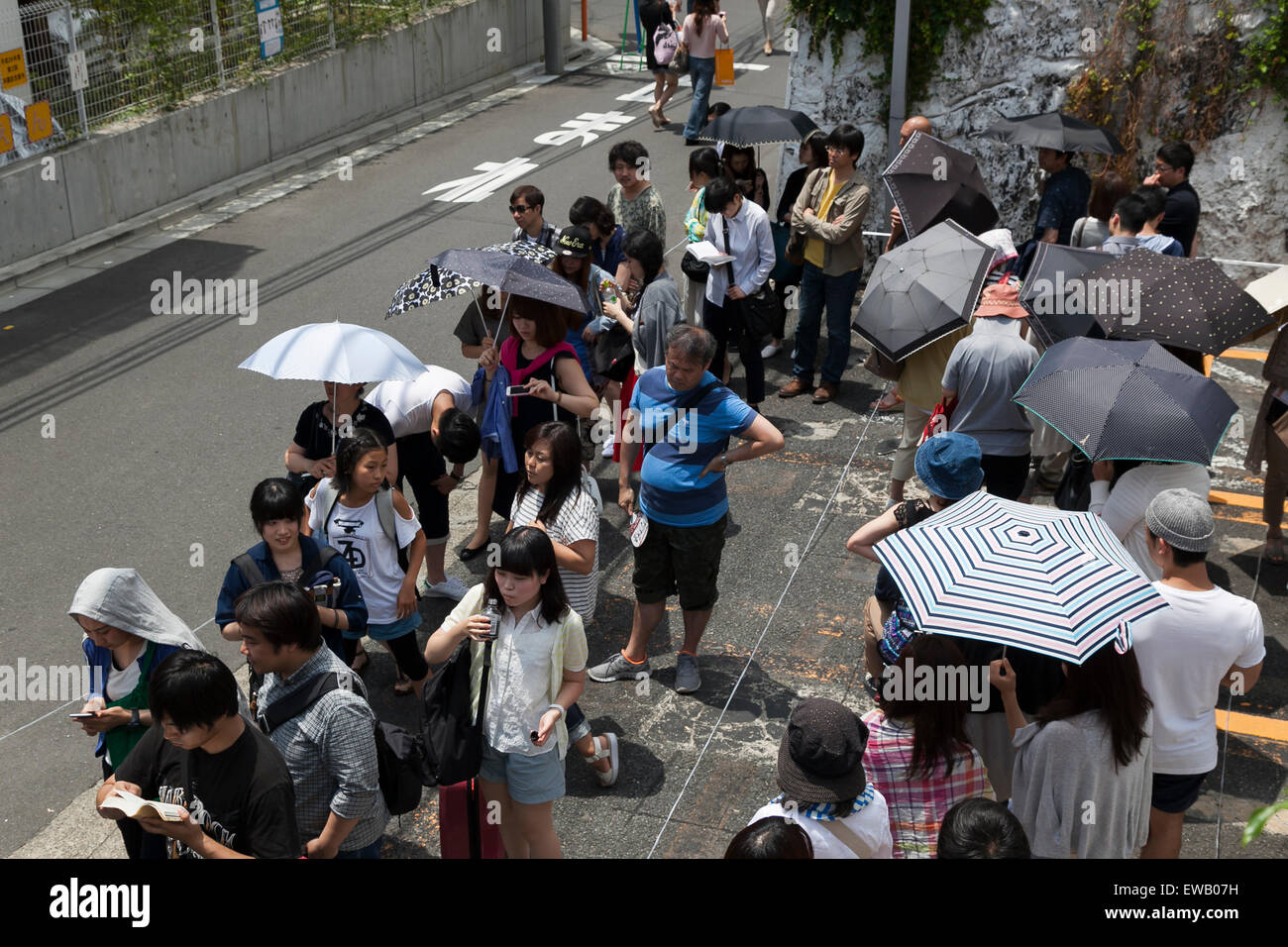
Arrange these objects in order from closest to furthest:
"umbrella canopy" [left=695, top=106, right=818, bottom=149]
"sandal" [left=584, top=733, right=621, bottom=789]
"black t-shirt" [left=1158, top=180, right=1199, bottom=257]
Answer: "sandal" [left=584, top=733, right=621, bottom=789], "black t-shirt" [left=1158, top=180, right=1199, bottom=257], "umbrella canopy" [left=695, top=106, right=818, bottom=149]

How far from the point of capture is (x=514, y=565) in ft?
14.4

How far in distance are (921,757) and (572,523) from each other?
84.2 inches

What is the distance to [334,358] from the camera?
5992 millimetres

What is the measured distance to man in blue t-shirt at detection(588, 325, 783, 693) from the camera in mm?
5855

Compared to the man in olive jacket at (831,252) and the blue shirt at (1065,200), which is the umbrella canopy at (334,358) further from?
the blue shirt at (1065,200)

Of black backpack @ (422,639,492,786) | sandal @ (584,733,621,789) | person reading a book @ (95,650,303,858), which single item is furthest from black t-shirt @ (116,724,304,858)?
sandal @ (584,733,621,789)

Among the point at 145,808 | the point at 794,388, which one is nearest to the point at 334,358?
the point at 145,808

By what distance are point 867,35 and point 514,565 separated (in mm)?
8540

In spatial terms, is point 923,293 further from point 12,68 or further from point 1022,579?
point 12,68

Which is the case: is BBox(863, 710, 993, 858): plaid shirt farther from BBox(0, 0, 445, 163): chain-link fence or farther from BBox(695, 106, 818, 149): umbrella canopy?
BBox(0, 0, 445, 163): chain-link fence

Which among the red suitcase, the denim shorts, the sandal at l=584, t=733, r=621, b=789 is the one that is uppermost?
the denim shorts

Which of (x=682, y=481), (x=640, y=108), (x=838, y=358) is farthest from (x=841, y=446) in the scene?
(x=640, y=108)

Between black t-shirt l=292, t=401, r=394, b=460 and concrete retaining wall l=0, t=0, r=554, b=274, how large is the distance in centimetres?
714

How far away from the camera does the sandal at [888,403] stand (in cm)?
922
